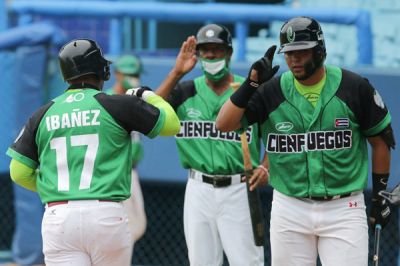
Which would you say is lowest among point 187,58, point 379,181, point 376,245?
point 376,245

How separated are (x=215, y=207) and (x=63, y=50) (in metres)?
1.99

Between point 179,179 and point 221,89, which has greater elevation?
point 221,89

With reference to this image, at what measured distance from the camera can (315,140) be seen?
625cm

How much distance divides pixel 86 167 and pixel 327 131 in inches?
58.7

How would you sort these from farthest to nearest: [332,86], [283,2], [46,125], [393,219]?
[283,2]
[393,219]
[332,86]
[46,125]

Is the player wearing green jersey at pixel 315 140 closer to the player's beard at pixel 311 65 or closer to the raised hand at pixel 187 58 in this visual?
the player's beard at pixel 311 65

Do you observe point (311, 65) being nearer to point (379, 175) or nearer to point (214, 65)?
point (379, 175)

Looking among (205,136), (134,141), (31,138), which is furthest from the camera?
(134,141)

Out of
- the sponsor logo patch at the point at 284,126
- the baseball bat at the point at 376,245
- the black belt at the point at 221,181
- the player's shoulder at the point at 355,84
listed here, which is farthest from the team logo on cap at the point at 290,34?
the black belt at the point at 221,181

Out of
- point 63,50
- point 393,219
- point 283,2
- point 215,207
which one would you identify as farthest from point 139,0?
point 63,50

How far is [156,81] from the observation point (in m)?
9.77

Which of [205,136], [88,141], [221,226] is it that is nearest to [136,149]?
[205,136]

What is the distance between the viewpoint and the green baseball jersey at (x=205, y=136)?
7.53 metres

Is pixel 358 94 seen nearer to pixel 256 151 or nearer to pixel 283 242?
pixel 283 242
